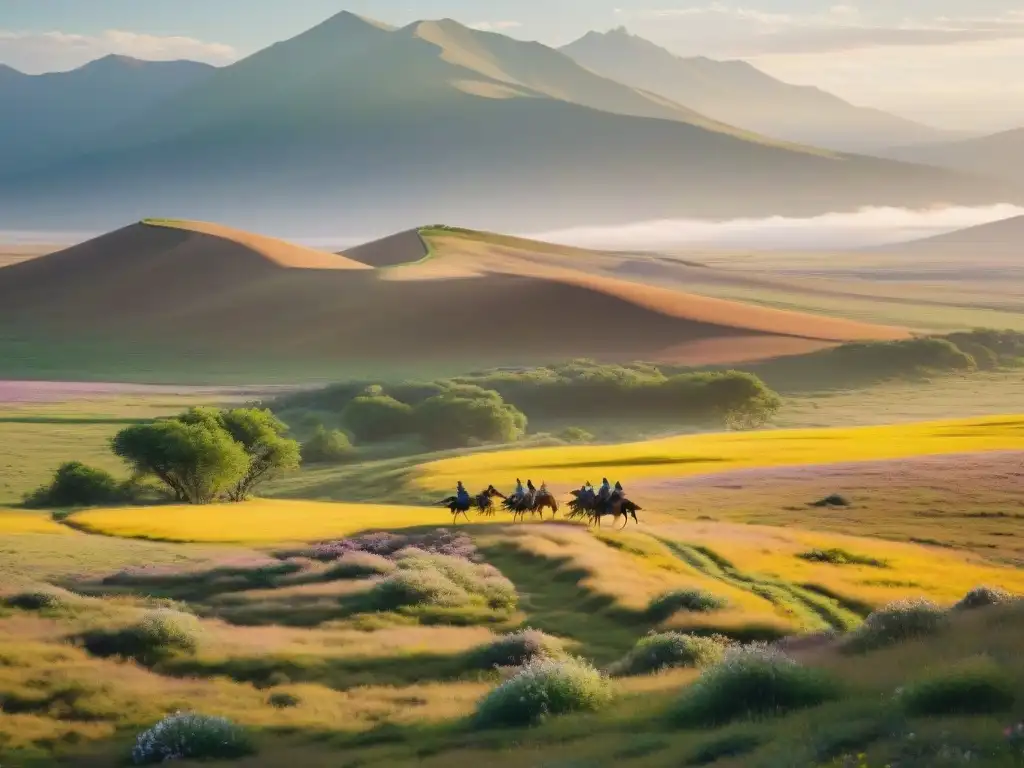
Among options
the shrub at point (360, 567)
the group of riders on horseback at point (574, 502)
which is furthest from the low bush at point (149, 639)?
the group of riders on horseback at point (574, 502)

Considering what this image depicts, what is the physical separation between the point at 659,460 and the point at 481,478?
423 inches

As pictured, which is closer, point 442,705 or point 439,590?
point 442,705

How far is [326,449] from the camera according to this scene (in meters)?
96.3

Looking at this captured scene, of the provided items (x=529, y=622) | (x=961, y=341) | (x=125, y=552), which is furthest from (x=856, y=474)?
(x=961, y=341)

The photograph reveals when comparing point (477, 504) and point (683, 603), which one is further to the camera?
point (477, 504)

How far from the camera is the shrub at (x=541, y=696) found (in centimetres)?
2269

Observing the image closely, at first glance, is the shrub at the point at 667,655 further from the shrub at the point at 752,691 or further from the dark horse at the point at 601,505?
the dark horse at the point at 601,505

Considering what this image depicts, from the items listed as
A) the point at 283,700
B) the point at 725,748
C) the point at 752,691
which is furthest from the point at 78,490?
the point at 725,748

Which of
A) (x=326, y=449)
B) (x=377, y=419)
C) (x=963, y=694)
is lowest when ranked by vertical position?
(x=326, y=449)

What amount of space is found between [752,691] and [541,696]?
3.90 meters

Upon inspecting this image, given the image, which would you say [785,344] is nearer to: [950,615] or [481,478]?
[481,478]

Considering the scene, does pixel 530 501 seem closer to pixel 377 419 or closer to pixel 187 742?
pixel 187 742

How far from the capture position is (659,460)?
68.7m

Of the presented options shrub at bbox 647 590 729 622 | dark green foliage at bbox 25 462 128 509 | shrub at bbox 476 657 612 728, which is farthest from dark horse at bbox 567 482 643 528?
dark green foliage at bbox 25 462 128 509
